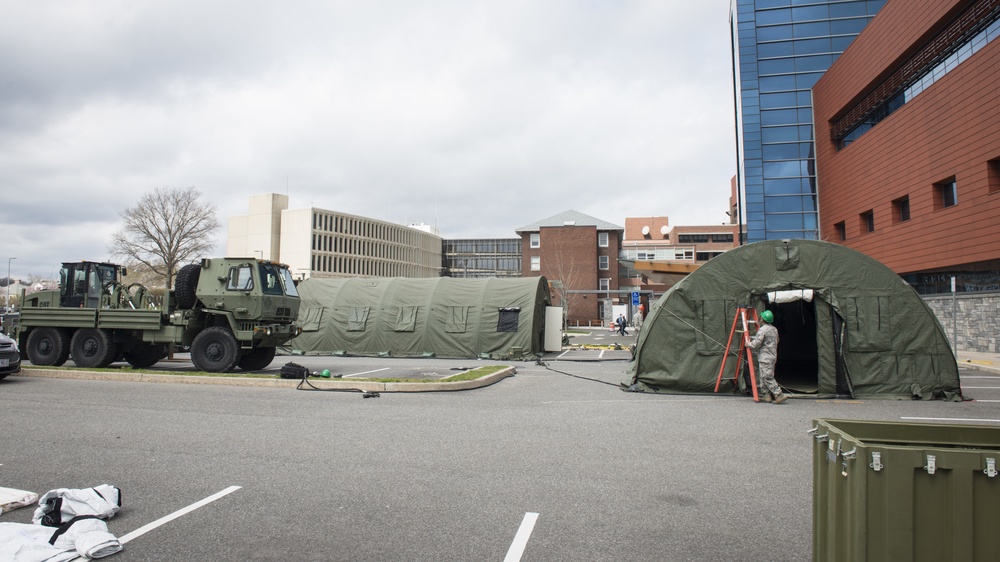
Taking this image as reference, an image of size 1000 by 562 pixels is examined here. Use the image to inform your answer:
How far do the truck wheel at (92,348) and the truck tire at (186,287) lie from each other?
2.28 meters

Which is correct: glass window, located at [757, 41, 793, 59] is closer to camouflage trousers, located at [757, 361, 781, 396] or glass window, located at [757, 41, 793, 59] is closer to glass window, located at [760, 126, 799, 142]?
glass window, located at [760, 126, 799, 142]

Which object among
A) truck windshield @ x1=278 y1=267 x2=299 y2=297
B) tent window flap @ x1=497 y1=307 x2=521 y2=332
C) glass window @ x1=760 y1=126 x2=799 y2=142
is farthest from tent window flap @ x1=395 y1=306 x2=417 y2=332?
glass window @ x1=760 y1=126 x2=799 y2=142

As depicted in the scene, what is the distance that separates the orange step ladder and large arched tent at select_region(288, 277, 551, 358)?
10.3m

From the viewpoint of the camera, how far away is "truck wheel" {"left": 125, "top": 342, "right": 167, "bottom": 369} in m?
17.7

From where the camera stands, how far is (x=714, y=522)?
469 centimetres

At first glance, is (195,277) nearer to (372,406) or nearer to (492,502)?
(372,406)

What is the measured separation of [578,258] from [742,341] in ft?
188

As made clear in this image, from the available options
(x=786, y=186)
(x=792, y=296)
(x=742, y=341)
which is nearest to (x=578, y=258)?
(x=786, y=186)

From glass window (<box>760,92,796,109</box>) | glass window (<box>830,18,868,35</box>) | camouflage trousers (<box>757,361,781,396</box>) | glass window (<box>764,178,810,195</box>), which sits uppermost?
glass window (<box>830,18,868,35</box>)

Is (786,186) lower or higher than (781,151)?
lower

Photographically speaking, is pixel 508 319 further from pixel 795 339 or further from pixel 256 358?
pixel 795 339

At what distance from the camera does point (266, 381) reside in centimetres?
1305

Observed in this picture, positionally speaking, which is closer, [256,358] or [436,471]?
[436,471]

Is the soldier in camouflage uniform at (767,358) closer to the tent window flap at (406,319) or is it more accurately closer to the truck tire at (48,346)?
the tent window flap at (406,319)
